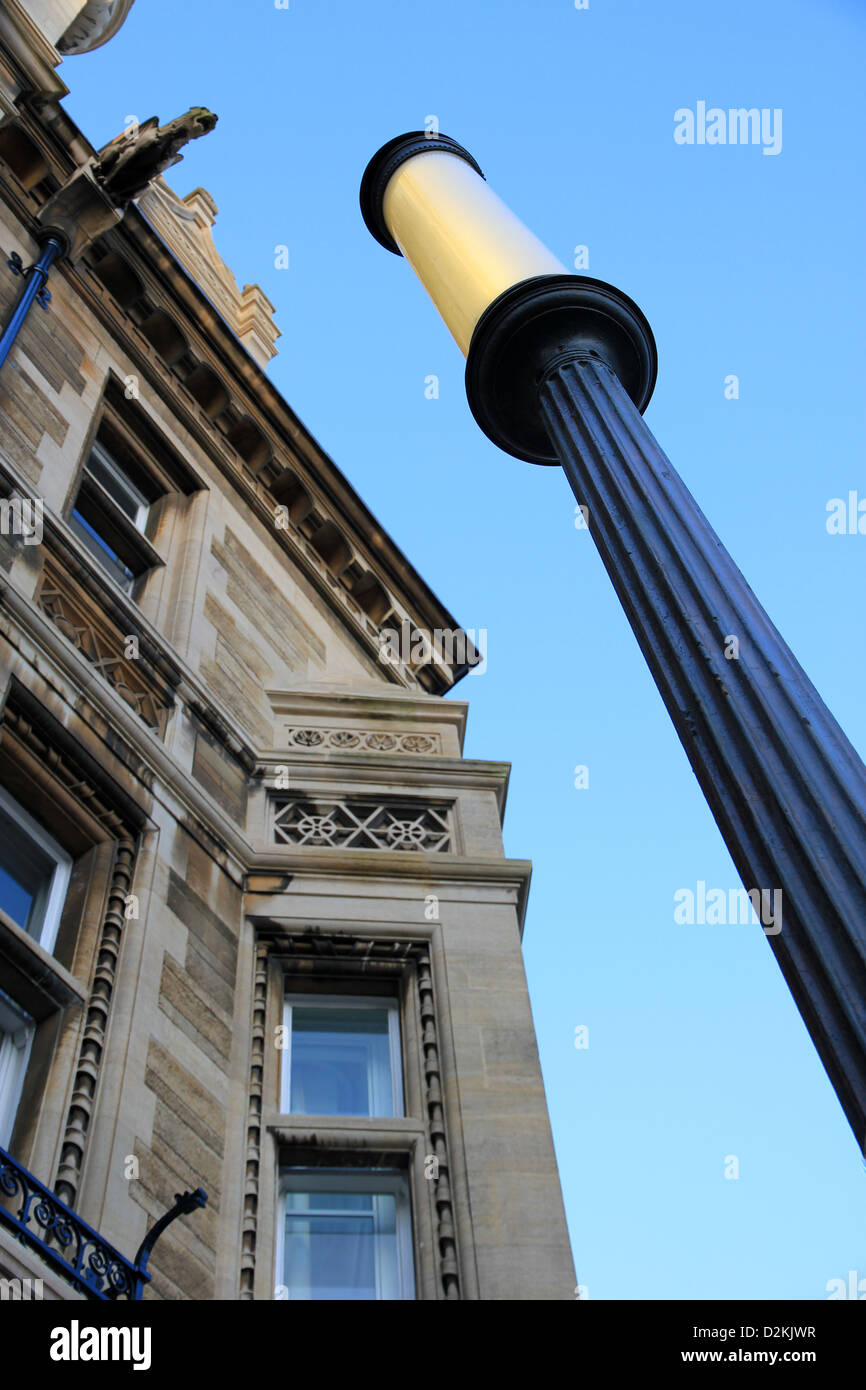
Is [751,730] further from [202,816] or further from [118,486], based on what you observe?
[118,486]

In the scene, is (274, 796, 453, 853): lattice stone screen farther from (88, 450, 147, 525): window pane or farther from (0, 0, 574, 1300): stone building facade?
(88, 450, 147, 525): window pane

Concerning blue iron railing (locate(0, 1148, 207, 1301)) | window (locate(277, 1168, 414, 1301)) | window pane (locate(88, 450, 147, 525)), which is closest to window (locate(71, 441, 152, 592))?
window pane (locate(88, 450, 147, 525))

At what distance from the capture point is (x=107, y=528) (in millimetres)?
12773

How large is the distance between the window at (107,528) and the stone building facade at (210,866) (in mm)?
30

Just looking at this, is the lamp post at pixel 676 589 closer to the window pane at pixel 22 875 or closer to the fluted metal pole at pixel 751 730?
the fluted metal pole at pixel 751 730

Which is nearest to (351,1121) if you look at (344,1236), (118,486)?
(344,1236)

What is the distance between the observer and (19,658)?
9188 millimetres

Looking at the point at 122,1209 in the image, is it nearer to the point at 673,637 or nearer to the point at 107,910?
the point at 107,910

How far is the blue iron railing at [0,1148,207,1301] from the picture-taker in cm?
639

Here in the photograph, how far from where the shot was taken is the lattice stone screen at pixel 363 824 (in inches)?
437

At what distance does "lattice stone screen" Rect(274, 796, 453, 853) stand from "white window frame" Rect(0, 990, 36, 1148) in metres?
3.06

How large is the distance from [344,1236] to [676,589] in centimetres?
397

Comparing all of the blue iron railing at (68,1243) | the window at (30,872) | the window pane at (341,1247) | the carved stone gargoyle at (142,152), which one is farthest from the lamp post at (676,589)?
the window at (30,872)
